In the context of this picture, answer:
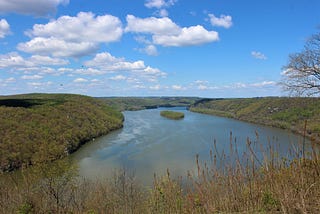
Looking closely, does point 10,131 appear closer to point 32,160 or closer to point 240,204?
point 32,160

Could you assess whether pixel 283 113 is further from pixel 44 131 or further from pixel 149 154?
pixel 44 131

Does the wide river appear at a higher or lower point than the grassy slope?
A: lower

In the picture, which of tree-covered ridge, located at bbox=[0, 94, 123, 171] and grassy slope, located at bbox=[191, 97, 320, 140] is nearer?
tree-covered ridge, located at bbox=[0, 94, 123, 171]

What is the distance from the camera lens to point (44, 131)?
43875mm

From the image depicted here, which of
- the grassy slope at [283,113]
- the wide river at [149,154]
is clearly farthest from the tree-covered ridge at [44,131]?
the grassy slope at [283,113]

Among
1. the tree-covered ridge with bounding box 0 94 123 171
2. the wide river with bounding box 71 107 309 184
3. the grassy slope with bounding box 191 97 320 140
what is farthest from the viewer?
the grassy slope with bounding box 191 97 320 140

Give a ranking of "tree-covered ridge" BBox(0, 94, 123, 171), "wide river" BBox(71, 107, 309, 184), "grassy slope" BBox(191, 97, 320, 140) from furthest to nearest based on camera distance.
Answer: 1. "grassy slope" BBox(191, 97, 320, 140)
2. "tree-covered ridge" BBox(0, 94, 123, 171)
3. "wide river" BBox(71, 107, 309, 184)

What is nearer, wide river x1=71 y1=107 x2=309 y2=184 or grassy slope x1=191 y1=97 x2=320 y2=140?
wide river x1=71 y1=107 x2=309 y2=184

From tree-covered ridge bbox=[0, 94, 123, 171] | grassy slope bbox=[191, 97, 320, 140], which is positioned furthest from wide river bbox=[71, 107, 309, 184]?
grassy slope bbox=[191, 97, 320, 140]

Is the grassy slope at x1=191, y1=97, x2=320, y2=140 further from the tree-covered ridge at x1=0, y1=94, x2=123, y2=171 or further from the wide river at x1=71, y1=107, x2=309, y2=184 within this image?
the tree-covered ridge at x1=0, y1=94, x2=123, y2=171

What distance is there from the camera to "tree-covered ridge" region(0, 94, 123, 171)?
1321 inches

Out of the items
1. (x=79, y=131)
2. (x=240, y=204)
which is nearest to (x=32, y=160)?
(x=79, y=131)

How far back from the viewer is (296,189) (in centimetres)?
323

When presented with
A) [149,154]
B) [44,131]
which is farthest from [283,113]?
[44,131]
